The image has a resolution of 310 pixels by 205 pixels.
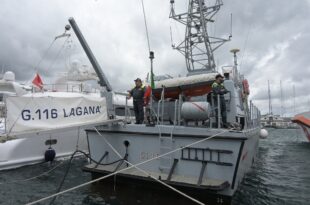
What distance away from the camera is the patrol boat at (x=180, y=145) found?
614 cm

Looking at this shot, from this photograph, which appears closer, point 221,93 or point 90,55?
point 221,93

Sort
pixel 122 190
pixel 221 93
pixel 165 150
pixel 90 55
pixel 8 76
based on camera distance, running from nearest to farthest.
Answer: pixel 165 150 < pixel 221 93 < pixel 122 190 < pixel 90 55 < pixel 8 76

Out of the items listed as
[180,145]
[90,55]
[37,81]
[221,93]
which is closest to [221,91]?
[221,93]

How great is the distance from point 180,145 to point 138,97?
2089mm

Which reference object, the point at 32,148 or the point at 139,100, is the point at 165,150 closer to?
the point at 139,100

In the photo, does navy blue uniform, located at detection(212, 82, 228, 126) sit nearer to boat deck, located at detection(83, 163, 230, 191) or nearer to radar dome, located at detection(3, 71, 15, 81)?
boat deck, located at detection(83, 163, 230, 191)

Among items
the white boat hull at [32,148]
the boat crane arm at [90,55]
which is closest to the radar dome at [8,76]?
the white boat hull at [32,148]

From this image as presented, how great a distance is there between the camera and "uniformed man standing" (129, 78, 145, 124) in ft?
26.3

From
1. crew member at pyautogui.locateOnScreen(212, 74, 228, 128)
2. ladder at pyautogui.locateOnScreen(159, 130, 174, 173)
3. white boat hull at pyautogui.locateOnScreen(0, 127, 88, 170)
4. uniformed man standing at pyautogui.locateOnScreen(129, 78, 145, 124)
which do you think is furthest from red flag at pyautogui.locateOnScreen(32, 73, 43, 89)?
crew member at pyautogui.locateOnScreen(212, 74, 228, 128)

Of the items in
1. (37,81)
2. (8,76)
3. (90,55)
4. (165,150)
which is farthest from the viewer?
(8,76)

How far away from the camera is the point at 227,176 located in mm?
6180

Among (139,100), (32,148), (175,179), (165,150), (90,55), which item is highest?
(90,55)

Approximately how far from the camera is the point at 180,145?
22.2 ft

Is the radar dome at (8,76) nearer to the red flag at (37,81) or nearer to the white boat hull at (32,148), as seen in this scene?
the red flag at (37,81)
